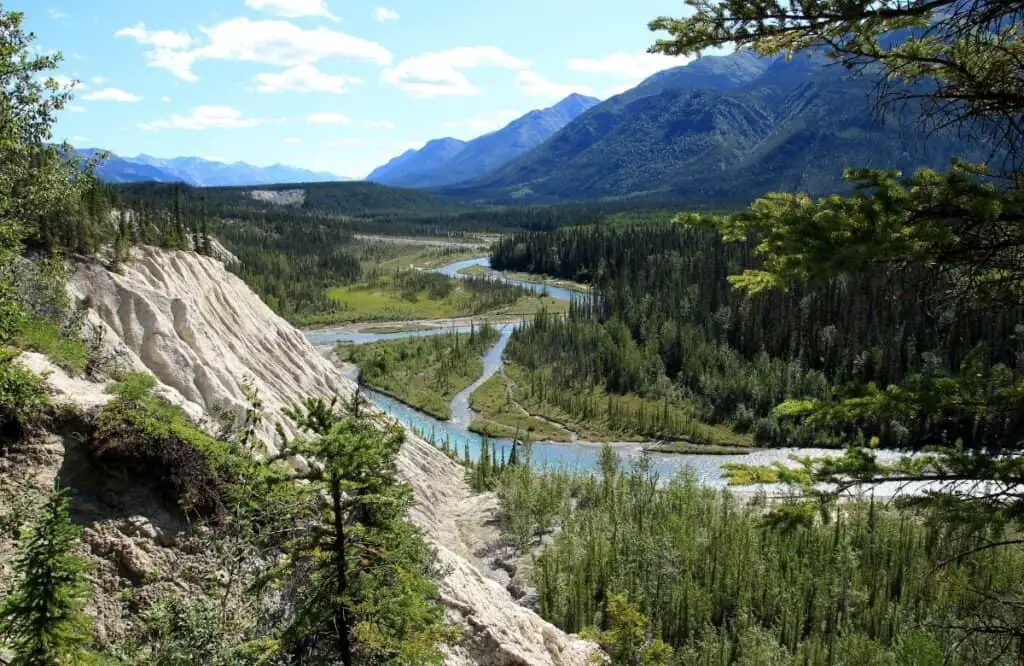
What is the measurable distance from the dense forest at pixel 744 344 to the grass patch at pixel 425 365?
24.1ft

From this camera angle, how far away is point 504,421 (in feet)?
270

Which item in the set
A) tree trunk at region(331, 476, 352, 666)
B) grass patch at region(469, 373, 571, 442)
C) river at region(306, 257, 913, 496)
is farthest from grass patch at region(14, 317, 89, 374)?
grass patch at region(469, 373, 571, 442)

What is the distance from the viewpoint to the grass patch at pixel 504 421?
78188mm

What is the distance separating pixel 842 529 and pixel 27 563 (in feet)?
143

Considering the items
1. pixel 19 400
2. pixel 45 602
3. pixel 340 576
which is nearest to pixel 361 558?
pixel 340 576

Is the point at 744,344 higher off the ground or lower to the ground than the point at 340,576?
lower

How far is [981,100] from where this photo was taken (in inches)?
379

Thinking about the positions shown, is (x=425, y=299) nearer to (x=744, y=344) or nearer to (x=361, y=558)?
(x=744, y=344)

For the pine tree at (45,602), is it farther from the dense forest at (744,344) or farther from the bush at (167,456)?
the dense forest at (744,344)

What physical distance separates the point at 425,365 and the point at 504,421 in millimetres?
25300

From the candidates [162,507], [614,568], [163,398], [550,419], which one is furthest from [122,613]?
[550,419]

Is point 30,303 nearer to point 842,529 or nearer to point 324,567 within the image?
point 324,567

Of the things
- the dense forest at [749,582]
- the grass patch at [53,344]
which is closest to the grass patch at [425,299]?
the dense forest at [749,582]

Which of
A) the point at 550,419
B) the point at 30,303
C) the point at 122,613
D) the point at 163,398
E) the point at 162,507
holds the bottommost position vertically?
the point at 550,419
